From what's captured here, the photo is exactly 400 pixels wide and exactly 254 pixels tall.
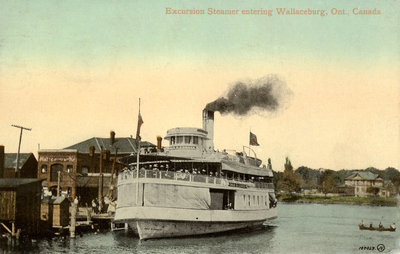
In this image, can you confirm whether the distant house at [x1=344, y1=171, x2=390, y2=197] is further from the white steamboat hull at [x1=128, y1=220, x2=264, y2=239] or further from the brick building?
the white steamboat hull at [x1=128, y1=220, x2=264, y2=239]

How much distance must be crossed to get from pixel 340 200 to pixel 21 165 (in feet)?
196

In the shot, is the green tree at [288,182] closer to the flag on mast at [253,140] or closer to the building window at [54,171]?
the building window at [54,171]

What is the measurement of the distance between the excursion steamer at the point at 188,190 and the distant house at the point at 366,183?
61.3 meters

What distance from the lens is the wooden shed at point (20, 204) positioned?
27.8 metres

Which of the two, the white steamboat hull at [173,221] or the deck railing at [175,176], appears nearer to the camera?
the white steamboat hull at [173,221]

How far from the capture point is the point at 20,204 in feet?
94.7

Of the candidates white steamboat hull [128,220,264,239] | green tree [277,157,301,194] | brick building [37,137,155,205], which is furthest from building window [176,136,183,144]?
green tree [277,157,301,194]

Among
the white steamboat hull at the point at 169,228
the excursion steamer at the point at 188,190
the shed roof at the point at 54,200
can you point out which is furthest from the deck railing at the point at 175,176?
the shed roof at the point at 54,200

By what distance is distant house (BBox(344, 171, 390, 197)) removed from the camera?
92.2 meters

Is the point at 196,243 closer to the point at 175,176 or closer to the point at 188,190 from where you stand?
the point at 188,190

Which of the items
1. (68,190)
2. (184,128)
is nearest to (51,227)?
(184,128)

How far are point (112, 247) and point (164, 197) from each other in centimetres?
427

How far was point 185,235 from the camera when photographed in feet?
97.0

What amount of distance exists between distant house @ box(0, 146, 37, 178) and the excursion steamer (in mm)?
12949
